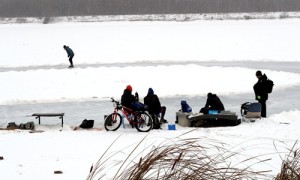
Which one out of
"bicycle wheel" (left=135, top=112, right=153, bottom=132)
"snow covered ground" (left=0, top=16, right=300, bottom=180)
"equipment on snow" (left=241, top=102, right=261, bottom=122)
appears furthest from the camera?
"equipment on snow" (left=241, top=102, right=261, bottom=122)

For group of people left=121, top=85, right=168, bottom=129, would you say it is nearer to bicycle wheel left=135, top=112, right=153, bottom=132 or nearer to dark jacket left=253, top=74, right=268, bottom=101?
bicycle wheel left=135, top=112, right=153, bottom=132

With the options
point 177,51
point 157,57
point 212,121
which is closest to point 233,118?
point 212,121

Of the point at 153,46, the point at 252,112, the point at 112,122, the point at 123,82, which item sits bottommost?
the point at 112,122

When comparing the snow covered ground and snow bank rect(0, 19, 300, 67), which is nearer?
the snow covered ground

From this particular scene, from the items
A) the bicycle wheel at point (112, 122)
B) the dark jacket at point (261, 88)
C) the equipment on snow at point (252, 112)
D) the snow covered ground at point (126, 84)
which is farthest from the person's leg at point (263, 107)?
the bicycle wheel at point (112, 122)

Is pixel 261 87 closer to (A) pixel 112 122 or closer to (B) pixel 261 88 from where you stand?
(B) pixel 261 88

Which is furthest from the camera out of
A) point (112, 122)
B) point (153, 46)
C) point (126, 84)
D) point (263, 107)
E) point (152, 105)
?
point (153, 46)

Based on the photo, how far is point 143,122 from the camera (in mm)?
10000

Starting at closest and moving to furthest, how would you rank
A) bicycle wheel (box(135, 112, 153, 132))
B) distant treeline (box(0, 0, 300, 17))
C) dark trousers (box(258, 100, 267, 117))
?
bicycle wheel (box(135, 112, 153, 132)) < dark trousers (box(258, 100, 267, 117)) < distant treeline (box(0, 0, 300, 17))

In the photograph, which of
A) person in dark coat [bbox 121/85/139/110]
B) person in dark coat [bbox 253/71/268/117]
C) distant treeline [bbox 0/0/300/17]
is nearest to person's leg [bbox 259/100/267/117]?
person in dark coat [bbox 253/71/268/117]

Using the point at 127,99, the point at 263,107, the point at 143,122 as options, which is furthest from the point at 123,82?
the point at 143,122

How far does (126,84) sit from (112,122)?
871cm

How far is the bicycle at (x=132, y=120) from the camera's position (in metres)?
9.92

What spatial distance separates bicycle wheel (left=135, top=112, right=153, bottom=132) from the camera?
991 centimetres
